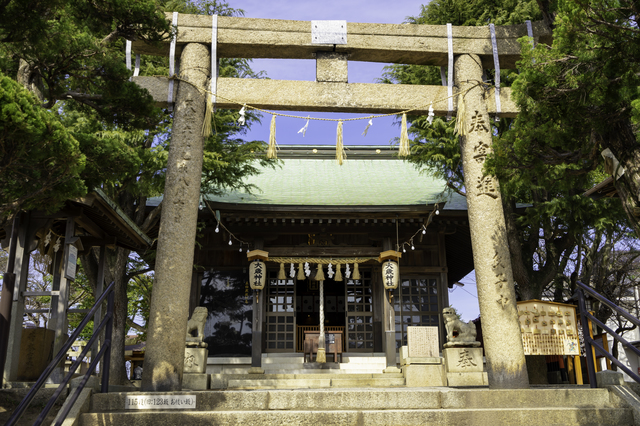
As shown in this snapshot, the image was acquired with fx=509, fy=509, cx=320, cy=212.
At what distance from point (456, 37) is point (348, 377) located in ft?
23.9

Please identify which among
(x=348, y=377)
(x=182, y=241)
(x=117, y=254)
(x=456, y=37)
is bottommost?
(x=348, y=377)

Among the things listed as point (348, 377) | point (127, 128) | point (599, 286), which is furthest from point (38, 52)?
point (599, 286)

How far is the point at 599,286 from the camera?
15203 mm

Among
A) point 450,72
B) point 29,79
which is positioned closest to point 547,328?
point 450,72

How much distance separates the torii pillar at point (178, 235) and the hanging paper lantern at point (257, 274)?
5608 millimetres

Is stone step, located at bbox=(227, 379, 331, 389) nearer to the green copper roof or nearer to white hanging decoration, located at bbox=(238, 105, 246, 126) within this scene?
the green copper roof

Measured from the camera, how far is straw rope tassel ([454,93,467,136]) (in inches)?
313

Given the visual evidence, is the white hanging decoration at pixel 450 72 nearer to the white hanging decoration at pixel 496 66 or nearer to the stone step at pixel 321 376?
the white hanging decoration at pixel 496 66

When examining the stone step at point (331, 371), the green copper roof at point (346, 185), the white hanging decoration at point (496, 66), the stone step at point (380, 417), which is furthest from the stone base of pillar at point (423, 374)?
the stone step at point (380, 417)

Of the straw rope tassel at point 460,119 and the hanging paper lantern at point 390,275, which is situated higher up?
the straw rope tassel at point 460,119

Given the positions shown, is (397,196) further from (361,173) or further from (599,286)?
(599,286)

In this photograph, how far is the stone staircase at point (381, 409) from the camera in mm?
5059

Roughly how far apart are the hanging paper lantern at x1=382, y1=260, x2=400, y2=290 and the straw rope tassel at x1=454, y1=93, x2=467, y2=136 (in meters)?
5.50

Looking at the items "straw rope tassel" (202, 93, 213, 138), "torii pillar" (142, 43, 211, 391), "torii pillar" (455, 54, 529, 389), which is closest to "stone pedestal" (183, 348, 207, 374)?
"torii pillar" (142, 43, 211, 391)
